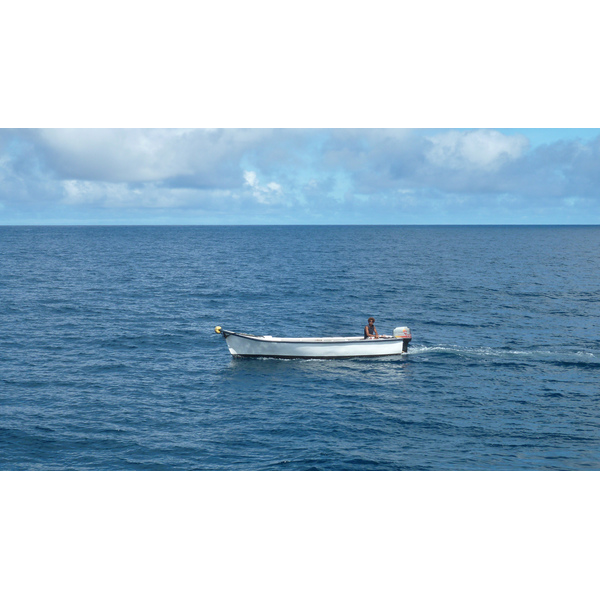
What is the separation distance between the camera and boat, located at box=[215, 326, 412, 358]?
142 ft

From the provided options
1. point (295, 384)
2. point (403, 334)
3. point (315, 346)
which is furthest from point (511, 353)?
point (295, 384)

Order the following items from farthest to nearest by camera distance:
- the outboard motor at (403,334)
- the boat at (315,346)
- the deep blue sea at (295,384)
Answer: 1. the outboard motor at (403,334)
2. the boat at (315,346)
3. the deep blue sea at (295,384)

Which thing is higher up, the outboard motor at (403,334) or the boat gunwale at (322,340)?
Answer: the outboard motor at (403,334)

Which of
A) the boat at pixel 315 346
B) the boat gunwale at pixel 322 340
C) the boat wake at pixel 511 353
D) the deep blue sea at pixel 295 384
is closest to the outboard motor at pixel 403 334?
the boat at pixel 315 346

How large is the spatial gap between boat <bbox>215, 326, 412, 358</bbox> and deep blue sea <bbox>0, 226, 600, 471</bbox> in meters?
0.79

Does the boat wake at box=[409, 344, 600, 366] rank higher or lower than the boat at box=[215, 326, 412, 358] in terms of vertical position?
higher

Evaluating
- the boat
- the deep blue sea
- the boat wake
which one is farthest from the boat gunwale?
the boat wake

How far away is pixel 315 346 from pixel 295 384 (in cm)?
543

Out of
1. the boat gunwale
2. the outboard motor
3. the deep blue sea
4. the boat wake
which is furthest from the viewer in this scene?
the outboard motor

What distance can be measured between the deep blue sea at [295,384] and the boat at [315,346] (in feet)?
2.59

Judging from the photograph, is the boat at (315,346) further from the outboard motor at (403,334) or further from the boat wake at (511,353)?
the boat wake at (511,353)

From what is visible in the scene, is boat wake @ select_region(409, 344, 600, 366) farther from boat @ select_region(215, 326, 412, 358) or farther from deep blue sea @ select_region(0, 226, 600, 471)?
boat @ select_region(215, 326, 412, 358)

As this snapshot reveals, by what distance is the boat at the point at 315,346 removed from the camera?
1700 inches

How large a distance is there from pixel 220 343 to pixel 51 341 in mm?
15569
